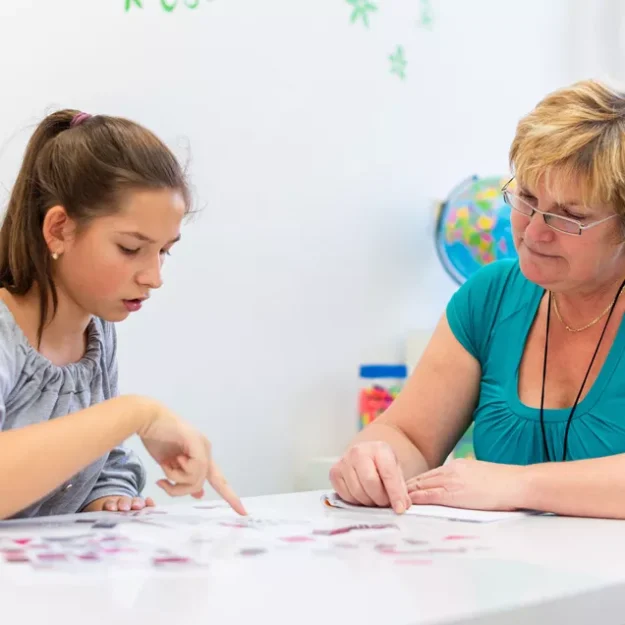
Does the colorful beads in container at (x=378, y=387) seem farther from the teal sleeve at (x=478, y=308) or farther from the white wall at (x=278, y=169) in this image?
the teal sleeve at (x=478, y=308)

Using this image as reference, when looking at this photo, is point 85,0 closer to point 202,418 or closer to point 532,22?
point 202,418

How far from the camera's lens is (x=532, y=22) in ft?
9.95

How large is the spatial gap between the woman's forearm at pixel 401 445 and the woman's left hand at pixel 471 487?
17cm

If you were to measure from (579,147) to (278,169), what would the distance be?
44.9 inches

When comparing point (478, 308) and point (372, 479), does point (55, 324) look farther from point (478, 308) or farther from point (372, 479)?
point (478, 308)

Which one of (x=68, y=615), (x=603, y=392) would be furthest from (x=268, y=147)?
(x=68, y=615)

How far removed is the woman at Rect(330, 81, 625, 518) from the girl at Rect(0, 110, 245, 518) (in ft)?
1.17

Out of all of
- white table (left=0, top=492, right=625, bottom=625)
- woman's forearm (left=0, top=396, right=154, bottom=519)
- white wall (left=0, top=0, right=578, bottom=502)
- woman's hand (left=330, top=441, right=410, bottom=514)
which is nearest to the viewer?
white table (left=0, top=492, right=625, bottom=625)

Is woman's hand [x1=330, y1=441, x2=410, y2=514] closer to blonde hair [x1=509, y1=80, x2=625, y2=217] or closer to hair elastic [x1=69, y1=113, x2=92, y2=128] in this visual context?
blonde hair [x1=509, y1=80, x2=625, y2=217]

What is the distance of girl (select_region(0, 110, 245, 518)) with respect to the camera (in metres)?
1.23

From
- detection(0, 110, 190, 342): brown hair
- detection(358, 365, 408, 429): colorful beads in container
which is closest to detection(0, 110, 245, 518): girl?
detection(0, 110, 190, 342): brown hair

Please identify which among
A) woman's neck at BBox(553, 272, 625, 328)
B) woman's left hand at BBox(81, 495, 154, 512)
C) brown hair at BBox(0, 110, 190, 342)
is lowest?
woman's left hand at BBox(81, 495, 154, 512)

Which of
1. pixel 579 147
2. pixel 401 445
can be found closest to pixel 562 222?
pixel 579 147

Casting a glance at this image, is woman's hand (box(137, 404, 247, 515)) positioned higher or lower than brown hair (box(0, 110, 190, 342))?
lower
